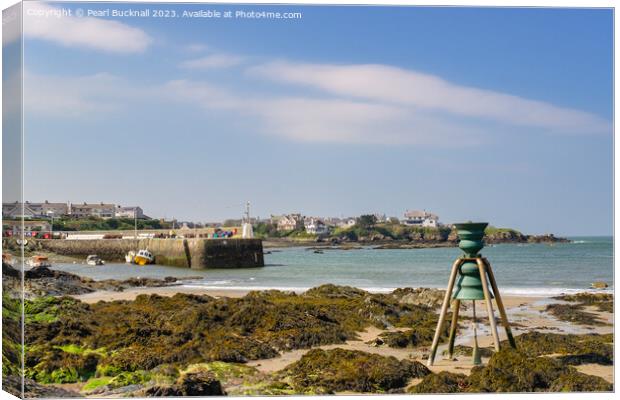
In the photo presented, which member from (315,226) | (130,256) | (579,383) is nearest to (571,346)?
(579,383)

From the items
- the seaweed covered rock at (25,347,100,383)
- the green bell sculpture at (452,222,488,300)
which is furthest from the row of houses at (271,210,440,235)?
the seaweed covered rock at (25,347,100,383)

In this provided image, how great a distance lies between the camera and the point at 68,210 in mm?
9188

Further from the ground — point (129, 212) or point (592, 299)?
point (129, 212)

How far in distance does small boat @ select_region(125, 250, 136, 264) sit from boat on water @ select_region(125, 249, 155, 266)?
4 centimetres

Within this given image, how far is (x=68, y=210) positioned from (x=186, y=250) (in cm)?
866

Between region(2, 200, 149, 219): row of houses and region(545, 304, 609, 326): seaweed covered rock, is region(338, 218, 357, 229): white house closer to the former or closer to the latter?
region(2, 200, 149, 219): row of houses

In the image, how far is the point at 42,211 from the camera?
25.7 feet

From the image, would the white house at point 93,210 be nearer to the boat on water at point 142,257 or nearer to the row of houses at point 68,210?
the row of houses at point 68,210

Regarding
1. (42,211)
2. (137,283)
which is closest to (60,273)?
(137,283)

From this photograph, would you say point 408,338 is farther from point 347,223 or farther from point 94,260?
point 94,260

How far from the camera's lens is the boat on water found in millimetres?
18594

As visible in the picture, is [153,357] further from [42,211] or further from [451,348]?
[451,348]

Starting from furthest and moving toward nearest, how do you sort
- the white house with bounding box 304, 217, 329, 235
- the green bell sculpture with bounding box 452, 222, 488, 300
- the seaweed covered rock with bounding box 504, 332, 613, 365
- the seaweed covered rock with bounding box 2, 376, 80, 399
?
the white house with bounding box 304, 217, 329, 235 < the seaweed covered rock with bounding box 504, 332, 613, 365 < the green bell sculpture with bounding box 452, 222, 488, 300 < the seaweed covered rock with bounding box 2, 376, 80, 399

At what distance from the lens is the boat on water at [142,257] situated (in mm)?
18594
